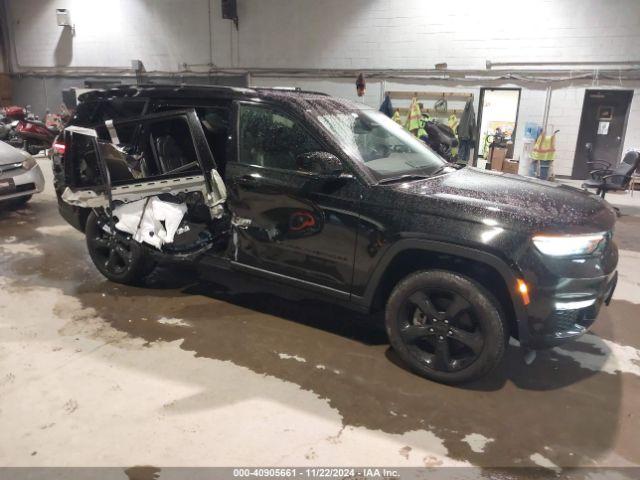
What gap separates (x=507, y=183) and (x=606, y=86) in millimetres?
8549

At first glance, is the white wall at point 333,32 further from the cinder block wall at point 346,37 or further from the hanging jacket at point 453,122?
the hanging jacket at point 453,122

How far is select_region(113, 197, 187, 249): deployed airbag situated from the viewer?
3.72 m

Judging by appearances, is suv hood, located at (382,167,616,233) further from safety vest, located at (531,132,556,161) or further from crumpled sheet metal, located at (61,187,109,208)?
safety vest, located at (531,132,556,161)

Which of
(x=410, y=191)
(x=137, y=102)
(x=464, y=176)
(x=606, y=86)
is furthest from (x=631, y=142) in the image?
(x=137, y=102)

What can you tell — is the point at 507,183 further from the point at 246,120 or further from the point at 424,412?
the point at 246,120

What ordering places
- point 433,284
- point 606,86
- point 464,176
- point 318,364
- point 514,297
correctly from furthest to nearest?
point 606,86 < point 464,176 < point 318,364 < point 433,284 < point 514,297

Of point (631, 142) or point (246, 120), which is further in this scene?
point (631, 142)

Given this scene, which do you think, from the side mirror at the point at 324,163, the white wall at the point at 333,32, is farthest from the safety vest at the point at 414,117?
the side mirror at the point at 324,163

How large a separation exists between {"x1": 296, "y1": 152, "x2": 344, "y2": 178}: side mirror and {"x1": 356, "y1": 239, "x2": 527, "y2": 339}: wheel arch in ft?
2.01

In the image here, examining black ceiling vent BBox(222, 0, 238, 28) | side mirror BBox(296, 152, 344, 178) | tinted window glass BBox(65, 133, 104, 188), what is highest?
black ceiling vent BBox(222, 0, 238, 28)

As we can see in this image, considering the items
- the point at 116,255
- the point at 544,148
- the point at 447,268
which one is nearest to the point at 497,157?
the point at 544,148

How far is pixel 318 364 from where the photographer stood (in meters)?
3.09

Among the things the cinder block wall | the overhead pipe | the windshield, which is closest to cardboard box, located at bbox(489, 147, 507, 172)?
the cinder block wall

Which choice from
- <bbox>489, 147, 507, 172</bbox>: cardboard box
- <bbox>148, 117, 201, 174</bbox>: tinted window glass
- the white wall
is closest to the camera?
<bbox>148, 117, 201, 174</bbox>: tinted window glass
